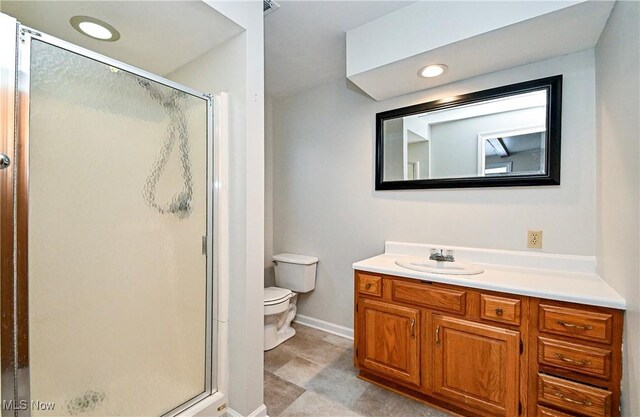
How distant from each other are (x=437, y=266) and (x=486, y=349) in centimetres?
54

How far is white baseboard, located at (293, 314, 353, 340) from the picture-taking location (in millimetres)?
2582

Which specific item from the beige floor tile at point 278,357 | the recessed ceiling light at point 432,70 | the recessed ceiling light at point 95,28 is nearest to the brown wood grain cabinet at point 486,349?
the beige floor tile at point 278,357

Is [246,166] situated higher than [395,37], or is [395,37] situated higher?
[395,37]

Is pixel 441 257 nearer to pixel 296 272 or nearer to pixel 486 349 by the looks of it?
pixel 486 349

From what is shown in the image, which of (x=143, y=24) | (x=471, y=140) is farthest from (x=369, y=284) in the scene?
(x=143, y=24)

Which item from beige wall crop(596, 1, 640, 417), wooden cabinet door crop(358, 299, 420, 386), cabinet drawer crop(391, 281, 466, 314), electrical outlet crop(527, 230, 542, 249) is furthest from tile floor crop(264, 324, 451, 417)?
electrical outlet crop(527, 230, 542, 249)

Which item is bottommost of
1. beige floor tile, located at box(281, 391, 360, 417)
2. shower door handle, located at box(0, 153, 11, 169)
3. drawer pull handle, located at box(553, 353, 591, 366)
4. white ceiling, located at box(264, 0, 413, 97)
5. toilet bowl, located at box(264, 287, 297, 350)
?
beige floor tile, located at box(281, 391, 360, 417)

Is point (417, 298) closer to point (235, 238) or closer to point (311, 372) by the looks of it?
point (311, 372)

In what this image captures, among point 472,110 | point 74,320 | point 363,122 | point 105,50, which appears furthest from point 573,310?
point 105,50

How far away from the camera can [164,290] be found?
1452mm

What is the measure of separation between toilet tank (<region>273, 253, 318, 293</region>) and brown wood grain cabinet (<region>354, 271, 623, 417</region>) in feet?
2.80

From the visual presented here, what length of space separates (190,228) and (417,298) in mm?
1362

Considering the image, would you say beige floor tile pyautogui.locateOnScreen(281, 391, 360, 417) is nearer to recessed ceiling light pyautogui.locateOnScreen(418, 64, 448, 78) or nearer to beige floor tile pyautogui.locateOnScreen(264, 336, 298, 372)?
beige floor tile pyautogui.locateOnScreen(264, 336, 298, 372)

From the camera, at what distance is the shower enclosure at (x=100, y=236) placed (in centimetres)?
100
